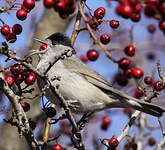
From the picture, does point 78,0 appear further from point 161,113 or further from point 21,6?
point 161,113

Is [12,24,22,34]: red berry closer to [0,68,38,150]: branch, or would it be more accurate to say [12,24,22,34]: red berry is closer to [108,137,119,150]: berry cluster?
[0,68,38,150]: branch

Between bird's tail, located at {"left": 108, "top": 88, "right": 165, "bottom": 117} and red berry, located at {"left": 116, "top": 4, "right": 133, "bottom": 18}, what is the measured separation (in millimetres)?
1600

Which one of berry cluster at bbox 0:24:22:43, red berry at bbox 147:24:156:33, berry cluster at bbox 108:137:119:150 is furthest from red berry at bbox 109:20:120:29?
red berry at bbox 147:24:156:33

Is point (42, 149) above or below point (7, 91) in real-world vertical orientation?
below

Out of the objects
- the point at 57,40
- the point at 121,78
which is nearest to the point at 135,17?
the point at 121,78

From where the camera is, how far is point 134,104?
13.2ft

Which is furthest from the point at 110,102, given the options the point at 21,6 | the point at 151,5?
the point at 151,5

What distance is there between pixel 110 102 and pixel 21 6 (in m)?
1.68

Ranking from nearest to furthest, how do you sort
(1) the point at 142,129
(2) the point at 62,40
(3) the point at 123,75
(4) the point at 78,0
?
(4) the point at 78,0, (3) the point at 123,75, (1) the point at 142,129, (2) the point at 62,40

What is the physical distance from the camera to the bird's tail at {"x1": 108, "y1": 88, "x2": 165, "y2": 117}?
3.86m

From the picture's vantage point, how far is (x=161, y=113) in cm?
386

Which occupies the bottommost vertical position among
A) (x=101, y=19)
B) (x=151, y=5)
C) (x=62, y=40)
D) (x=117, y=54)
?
(x=117, y=54)

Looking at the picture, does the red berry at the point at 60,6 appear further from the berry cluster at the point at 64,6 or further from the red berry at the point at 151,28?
the red berry at the point at 151,28

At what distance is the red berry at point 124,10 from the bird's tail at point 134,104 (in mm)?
1600
